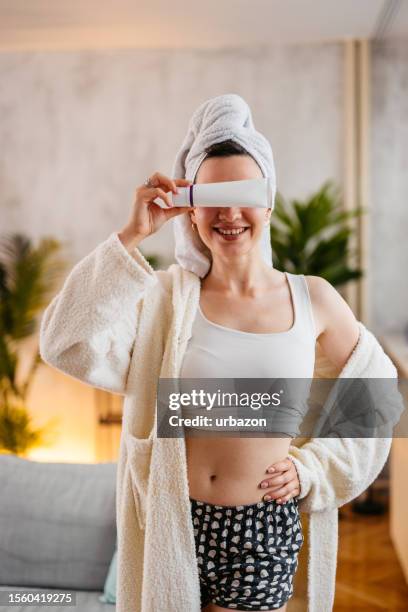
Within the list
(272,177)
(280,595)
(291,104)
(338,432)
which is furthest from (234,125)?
(291,104)

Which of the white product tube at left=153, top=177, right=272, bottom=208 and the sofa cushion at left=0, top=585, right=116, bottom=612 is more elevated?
the white product tube at left=153, top=177, right=272, bottom=208

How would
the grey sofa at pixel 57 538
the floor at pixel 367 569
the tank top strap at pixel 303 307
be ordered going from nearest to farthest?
the tank top strap at pixel 303 307 → the grey sofa at pixel 57 538 → the floor at pixel 367 569

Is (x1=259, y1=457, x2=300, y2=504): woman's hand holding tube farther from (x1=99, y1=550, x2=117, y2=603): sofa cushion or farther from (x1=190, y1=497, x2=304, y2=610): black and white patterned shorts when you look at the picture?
(x1=99, y1=550, x2=117, y2=603): sofa cushion

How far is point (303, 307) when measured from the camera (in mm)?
1073

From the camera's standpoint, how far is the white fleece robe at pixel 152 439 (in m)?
0.97

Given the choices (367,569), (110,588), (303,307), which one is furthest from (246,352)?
(367,569)

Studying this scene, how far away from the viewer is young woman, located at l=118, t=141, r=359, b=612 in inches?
39.5

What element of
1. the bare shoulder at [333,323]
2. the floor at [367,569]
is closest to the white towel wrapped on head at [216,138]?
the bare shoulder at [333,323]

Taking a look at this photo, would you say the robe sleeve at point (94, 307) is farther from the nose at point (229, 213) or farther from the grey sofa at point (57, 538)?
the grey sofa at point (57, 538)

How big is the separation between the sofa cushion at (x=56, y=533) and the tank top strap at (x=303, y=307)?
907 mm

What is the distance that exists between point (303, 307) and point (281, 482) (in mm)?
258

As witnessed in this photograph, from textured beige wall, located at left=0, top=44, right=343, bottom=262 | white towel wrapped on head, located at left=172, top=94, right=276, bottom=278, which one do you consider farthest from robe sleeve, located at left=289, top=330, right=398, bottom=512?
textured beige wall, located at left=0, top=44, right=343, bottom=262

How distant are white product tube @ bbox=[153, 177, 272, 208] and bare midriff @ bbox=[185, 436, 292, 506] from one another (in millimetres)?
331

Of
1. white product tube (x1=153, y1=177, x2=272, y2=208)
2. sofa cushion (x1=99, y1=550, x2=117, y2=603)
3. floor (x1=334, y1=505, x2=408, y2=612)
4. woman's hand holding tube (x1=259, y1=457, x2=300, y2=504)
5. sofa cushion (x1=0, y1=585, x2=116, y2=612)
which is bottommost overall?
floor (x1=334, y1=505, x2=408, y2=612)
